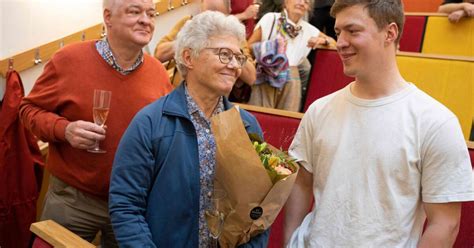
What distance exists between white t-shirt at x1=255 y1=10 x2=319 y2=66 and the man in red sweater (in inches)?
44.1

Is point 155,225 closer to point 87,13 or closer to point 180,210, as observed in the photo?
point 180,210

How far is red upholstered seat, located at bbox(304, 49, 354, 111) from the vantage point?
2967mm

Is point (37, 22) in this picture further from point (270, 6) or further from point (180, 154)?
point (180, 154)

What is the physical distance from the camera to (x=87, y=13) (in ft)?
13.3

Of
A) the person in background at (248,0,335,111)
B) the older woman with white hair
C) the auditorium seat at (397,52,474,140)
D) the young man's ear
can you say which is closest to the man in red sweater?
the older woman with white hair

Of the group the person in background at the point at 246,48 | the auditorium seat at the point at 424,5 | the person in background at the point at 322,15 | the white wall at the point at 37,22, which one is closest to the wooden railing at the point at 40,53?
the white wall at the point at 37,22

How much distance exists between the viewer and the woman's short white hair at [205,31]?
1301 millimetres

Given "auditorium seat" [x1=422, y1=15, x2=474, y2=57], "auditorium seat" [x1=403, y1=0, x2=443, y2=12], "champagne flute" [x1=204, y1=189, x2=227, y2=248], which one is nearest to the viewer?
"champagne flute" [x1=204, y1=189, x2=227, y2=248]

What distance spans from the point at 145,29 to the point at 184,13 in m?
3.34

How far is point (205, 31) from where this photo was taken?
51.3 inches

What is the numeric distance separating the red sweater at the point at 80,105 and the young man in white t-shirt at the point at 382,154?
29.3 inches

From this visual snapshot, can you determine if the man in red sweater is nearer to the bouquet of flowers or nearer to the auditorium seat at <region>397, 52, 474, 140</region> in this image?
the bouquet of flowers

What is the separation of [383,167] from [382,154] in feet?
0.10

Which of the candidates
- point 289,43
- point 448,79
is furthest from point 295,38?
point 448,79
